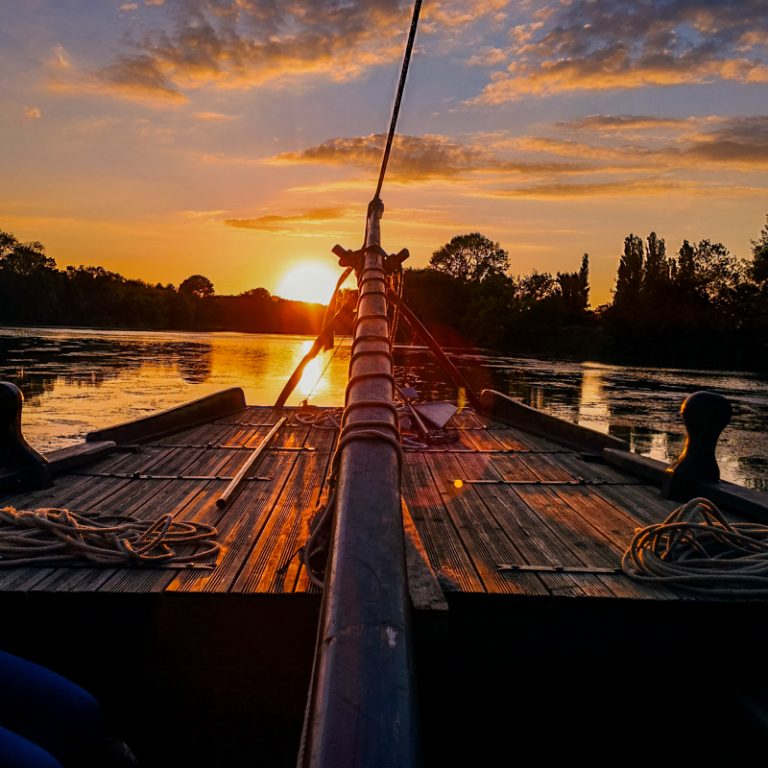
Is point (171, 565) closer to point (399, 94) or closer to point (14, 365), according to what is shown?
point (399, 94)

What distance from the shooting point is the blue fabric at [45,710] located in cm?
208

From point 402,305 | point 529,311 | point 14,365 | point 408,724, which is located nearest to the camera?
point 408,724

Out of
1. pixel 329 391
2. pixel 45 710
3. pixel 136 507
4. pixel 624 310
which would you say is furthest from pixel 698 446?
pixel 624 310

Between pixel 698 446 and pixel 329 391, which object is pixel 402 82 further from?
pixel 329 391

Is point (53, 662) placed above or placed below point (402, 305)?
below

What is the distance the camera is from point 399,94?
6605mm

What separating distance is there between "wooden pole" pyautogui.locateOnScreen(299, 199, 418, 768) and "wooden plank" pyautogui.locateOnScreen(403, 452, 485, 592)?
97 cm

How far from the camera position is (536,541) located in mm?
3939

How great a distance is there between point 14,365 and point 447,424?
22.9 metres

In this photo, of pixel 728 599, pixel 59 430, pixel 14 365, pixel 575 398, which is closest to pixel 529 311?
pixel 575 398

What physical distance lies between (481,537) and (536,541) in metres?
0.32

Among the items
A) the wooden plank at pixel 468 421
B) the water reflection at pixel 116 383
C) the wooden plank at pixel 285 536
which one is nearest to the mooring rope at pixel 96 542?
the wooden plank at pixel 285 536

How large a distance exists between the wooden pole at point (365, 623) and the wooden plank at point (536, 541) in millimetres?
1279

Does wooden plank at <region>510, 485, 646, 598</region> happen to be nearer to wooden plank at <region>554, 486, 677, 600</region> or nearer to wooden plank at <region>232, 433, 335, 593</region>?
wooden plank at <region>554, 486, 677, 600</region>
